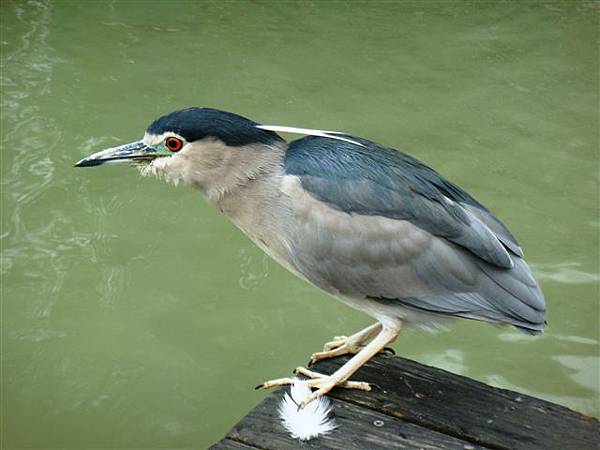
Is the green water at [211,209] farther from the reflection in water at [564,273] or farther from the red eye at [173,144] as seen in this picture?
the red eye at [173,144]

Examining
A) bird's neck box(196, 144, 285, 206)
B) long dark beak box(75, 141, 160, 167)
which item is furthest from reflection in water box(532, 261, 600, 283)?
long dark beak box(75, 141, 160, 167)

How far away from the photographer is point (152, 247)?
4.99 metres

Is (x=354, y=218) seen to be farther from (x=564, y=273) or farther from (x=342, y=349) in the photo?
(x=564, y=273)

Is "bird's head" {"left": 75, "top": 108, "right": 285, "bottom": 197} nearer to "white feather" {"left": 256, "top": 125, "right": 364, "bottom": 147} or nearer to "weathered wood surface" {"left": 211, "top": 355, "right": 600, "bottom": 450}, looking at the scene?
"white feather" {"left": 256, "top": 125, "right": 364, "bottom": 147}

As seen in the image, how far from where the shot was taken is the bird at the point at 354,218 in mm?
2615

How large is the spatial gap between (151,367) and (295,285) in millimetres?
980

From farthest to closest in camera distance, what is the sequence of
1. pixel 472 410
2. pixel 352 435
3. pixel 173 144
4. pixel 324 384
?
pixel 173 144 → pixel 324 384 → pixel 472 410 → pixel 352 435

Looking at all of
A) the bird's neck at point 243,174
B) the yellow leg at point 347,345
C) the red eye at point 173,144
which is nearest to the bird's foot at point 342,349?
the yellow leg at point 347,345

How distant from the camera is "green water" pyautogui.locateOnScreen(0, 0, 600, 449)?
4.17 metres

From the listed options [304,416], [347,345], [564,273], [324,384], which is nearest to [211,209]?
[564,273]

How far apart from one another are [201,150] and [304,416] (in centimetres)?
84

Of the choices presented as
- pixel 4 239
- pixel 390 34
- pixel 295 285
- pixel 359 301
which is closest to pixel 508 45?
pixel 390 34

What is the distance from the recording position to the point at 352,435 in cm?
227

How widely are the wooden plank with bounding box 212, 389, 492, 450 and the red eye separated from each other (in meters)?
0.79
